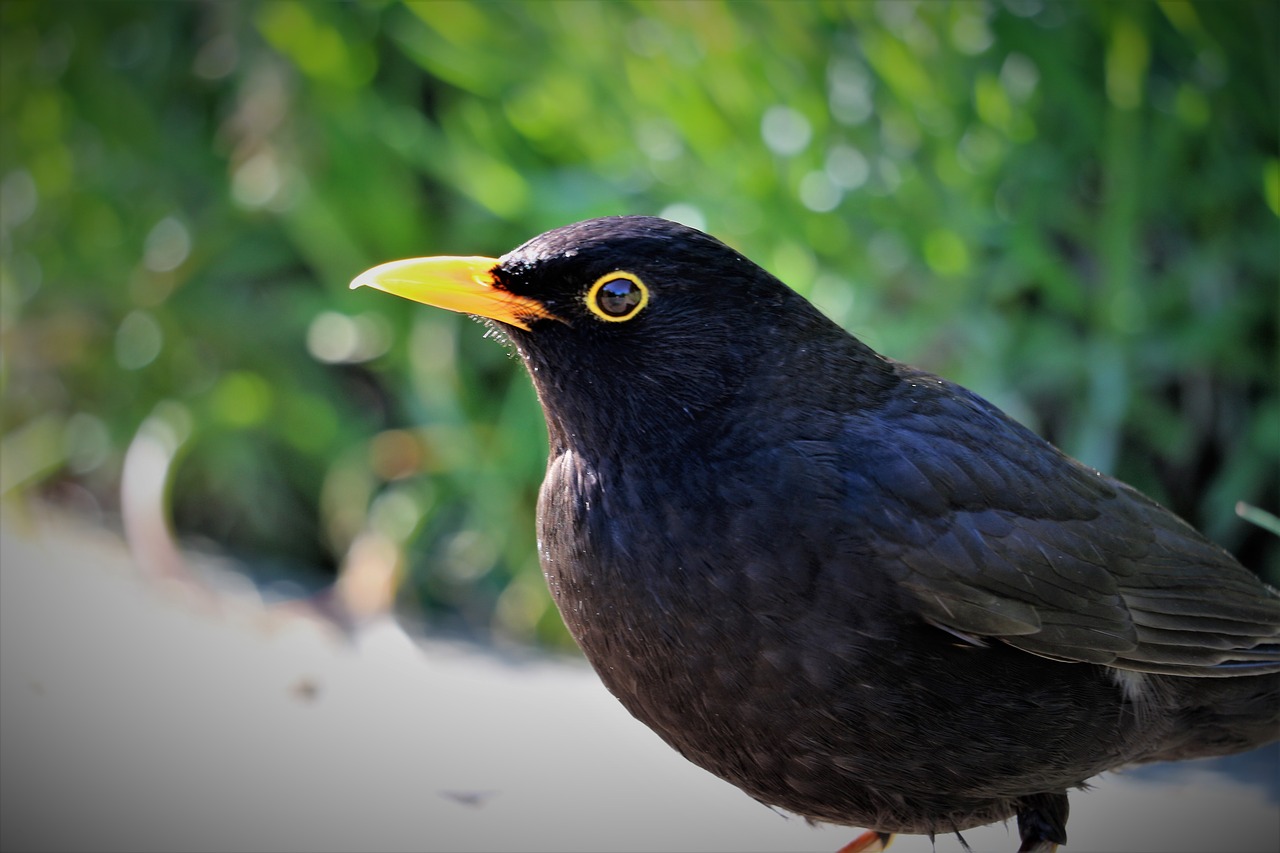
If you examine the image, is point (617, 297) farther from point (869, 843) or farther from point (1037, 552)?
point (869, 843)

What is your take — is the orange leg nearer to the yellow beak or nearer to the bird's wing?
the bird's wing

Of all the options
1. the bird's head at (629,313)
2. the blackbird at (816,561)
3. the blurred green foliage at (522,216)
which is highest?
the blurred green foliage at (522,216)

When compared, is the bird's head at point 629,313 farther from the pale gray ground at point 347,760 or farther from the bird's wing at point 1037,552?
the pale gray ground at point 347,760

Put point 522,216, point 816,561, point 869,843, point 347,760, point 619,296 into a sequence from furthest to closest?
point 522,216 < point 347,760 < point 869,843 < point 619,296 < point 816,561

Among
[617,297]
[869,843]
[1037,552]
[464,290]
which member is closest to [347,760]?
[869,843]

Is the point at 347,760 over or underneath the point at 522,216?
underneath

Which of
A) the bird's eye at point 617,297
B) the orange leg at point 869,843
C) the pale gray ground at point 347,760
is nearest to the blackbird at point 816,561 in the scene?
the bird's eye at point 617,297

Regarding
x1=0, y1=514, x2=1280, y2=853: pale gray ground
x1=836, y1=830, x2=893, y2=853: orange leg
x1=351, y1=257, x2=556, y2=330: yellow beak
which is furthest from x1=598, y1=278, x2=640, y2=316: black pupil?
x1=0, y1=514, x2=1280, y2=853: pale gray ground
